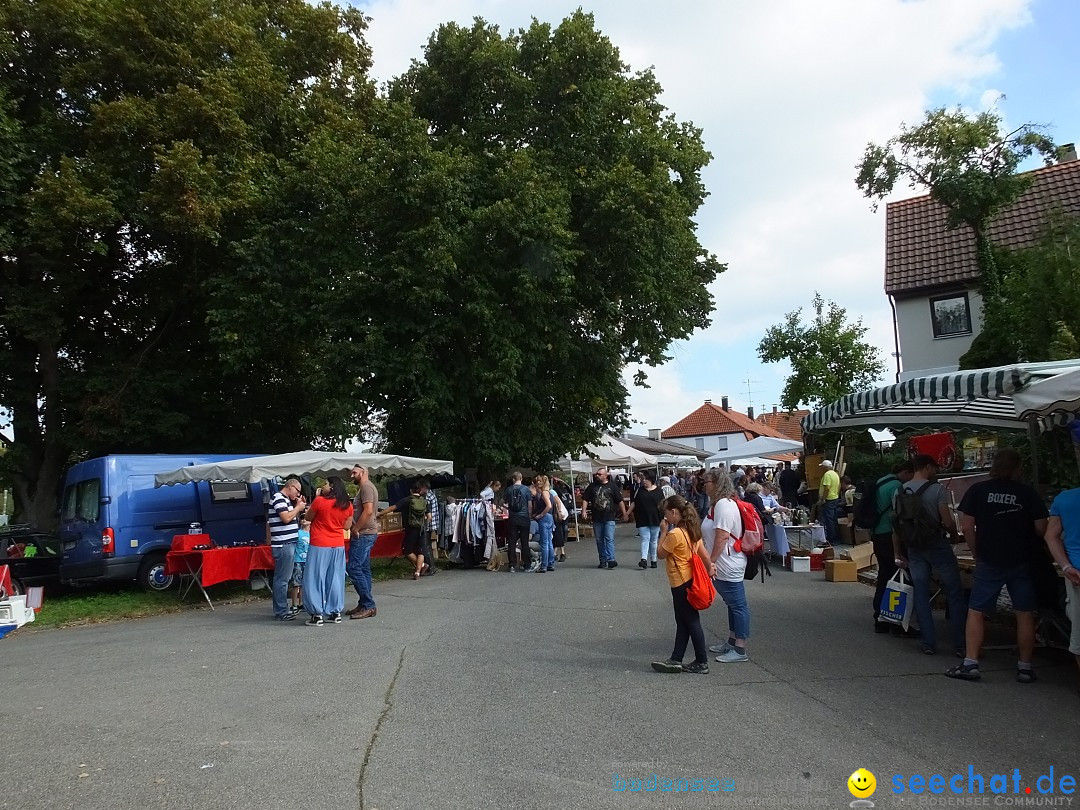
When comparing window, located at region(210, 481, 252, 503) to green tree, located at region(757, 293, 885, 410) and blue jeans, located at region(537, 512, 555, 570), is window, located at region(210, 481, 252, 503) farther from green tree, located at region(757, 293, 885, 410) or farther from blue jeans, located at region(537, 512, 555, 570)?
green tree, located at region(757, 293, 885, 410)

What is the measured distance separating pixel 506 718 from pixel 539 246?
13.6m

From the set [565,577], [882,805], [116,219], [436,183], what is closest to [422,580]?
[565,577]

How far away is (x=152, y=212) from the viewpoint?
1836 cm

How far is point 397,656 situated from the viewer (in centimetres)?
796

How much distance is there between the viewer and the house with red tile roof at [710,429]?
8694 centimetres

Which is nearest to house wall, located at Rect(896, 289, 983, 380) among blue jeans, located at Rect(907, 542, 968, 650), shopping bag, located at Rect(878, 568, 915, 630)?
shopping bag, located at Rect(878, 568, 915, 630)

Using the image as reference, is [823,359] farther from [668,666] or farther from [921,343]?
[668,666]

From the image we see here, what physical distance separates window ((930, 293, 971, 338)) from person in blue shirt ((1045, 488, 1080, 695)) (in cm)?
2043

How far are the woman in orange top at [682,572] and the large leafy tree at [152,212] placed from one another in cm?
1251

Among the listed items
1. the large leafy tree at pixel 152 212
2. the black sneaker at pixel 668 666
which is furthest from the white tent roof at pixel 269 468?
the black sneaker at pixel 668 666

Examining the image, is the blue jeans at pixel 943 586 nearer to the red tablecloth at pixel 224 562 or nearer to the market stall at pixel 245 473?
the red tablecloth at pixel 224 562

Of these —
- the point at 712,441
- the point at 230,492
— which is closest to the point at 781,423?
the point at 712,441

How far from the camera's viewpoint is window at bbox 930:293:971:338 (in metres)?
24.3

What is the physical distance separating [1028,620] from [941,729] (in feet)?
5.56
